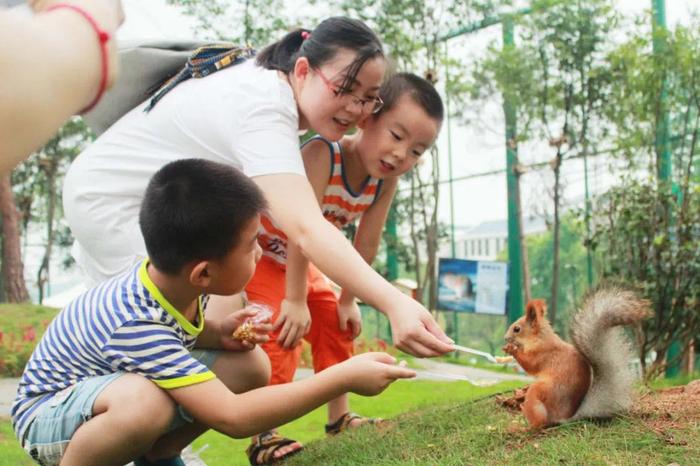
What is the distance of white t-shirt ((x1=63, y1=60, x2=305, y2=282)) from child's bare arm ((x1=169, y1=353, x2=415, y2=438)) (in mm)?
579

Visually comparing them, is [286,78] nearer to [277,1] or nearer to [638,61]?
[638,61]

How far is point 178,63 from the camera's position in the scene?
2406 mm

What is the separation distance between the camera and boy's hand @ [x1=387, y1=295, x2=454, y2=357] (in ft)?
5.92

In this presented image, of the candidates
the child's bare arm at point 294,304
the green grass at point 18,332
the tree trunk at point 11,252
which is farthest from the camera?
the tree trunk at point 11,252

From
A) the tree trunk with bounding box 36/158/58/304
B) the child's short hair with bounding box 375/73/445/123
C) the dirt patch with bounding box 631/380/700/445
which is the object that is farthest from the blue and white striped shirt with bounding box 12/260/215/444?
the tree trunk with bounding box 36/158/58/304

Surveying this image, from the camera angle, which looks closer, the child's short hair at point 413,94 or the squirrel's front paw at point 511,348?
the squirrel's front paw at point 511,348

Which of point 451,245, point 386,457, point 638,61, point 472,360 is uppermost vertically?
point 638,61

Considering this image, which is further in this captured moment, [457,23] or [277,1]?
[277,1]

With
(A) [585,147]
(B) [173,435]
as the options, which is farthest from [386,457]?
(A) [585,147]

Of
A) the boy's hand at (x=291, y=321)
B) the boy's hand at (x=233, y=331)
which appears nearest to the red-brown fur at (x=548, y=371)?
the boy's hand at (x=291, y=321)

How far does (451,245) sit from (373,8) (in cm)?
316

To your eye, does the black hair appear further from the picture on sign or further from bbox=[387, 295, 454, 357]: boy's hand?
the picture on sign

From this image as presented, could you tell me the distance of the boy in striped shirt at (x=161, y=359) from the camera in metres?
1.84

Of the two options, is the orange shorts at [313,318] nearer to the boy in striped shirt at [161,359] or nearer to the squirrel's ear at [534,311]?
the boy in striped shirt at [161,359]
